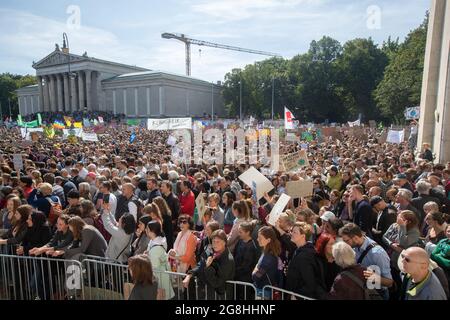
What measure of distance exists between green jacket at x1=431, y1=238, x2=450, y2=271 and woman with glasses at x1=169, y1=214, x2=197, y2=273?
122 inches

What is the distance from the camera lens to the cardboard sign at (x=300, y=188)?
696cm

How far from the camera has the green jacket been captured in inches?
166

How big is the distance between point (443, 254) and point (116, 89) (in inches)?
3315

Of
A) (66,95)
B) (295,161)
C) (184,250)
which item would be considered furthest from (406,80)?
(66,95)

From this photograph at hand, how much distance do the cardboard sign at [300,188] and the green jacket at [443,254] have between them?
9.28 feet

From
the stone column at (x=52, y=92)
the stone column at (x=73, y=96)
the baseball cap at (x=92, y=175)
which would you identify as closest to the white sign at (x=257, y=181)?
the baseball cap at (x=92, y=175)

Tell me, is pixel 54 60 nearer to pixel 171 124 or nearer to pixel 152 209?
pixel 171 124

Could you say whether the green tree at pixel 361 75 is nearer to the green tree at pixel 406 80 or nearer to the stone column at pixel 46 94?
the green tree at pixel 406 80

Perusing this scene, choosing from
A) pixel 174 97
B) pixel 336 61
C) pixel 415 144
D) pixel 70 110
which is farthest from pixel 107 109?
pixel 415 144

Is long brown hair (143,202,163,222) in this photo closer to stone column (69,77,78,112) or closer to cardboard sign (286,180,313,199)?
cardboard sign (286,180,313,199)

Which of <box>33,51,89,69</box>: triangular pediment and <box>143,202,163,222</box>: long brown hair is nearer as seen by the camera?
<box>143,202,163,222</box>: long brown hair

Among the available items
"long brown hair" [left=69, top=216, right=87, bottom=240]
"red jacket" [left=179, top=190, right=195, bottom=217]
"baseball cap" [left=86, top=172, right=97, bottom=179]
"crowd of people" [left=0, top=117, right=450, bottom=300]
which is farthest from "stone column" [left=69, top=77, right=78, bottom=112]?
"long brown hair" [left=69, top=216, right=87, bottom=240]

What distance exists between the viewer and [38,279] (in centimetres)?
559

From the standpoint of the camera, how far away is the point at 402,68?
46.3m
